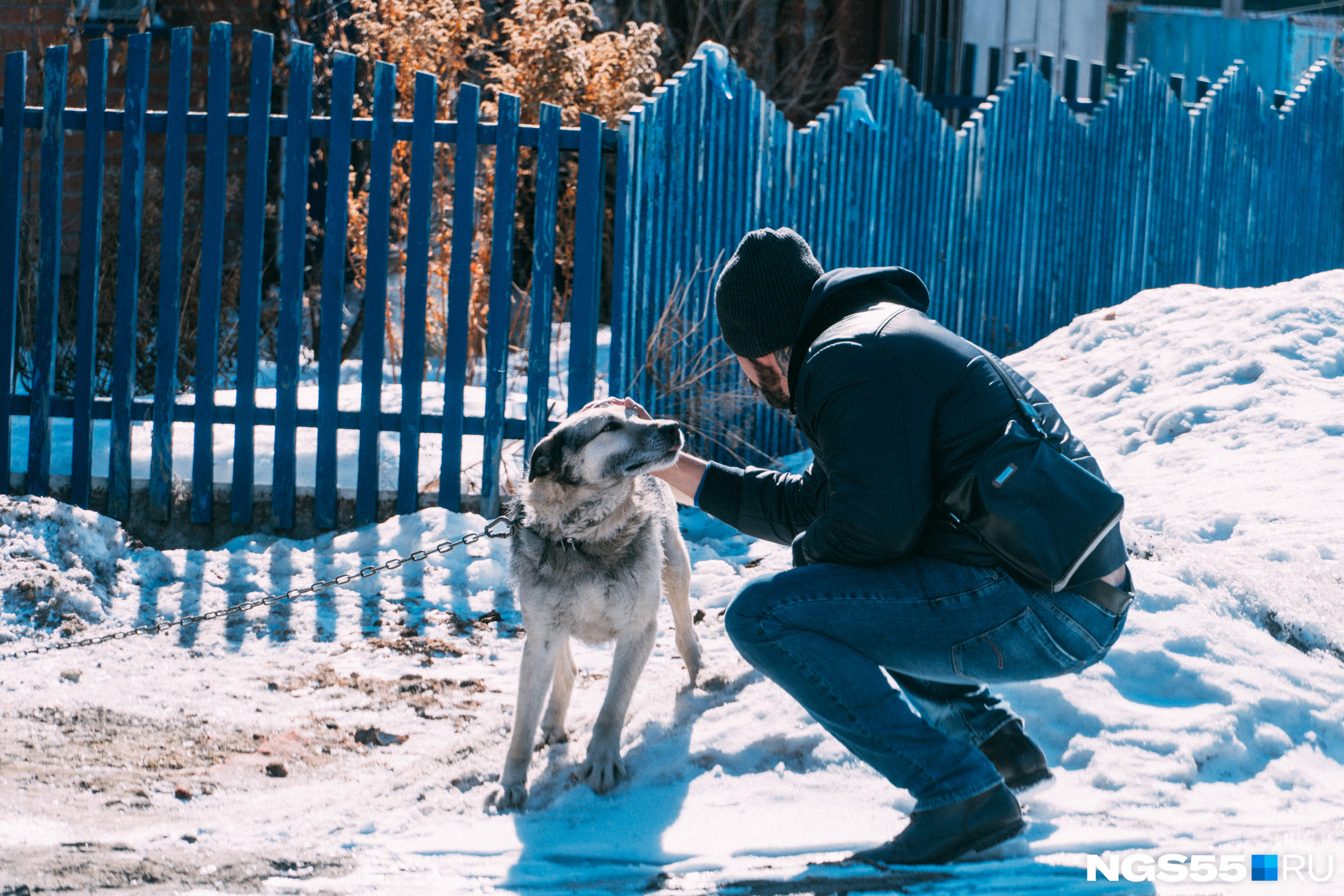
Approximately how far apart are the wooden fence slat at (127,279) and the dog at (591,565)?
3.51m

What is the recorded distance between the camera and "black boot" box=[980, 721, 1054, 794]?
121 inches

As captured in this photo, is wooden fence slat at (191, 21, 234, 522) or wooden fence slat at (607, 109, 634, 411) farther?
wooden fence slat at (607, 109, 634, 411)

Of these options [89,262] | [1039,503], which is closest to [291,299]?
[89,262]

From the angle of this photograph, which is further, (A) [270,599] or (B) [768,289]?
(A) [270,599]

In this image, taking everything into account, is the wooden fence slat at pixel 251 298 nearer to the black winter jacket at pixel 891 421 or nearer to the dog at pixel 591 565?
the dog at pixel 591 565

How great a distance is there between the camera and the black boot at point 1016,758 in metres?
3.09

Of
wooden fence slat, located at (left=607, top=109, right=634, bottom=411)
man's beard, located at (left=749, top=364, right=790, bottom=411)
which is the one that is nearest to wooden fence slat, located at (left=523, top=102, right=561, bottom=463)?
wooden fence slat, located at (left=607, top=109, right=634, bottom=411)

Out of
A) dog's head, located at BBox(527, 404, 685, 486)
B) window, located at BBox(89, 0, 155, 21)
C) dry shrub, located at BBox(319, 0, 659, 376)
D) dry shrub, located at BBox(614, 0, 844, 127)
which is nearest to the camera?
dog's head, located at BBox(527, 404, 685, 486)

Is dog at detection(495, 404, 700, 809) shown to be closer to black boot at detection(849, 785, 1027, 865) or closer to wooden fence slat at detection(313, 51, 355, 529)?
black boot at detection(849, 785, 1027, 865)

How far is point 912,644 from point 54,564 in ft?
13.8

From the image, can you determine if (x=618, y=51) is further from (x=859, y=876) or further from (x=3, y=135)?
(x=859, y=876)

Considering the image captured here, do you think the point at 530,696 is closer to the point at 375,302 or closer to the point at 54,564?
the point at 54,564

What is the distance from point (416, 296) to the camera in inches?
242

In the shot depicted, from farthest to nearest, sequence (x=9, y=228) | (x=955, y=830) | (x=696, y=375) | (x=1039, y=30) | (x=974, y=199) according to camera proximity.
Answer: (x=1039, y=30) < (x=974, y=199) < (x=696, y=375) < (x=9, y=228) < (x=955, y=830)
